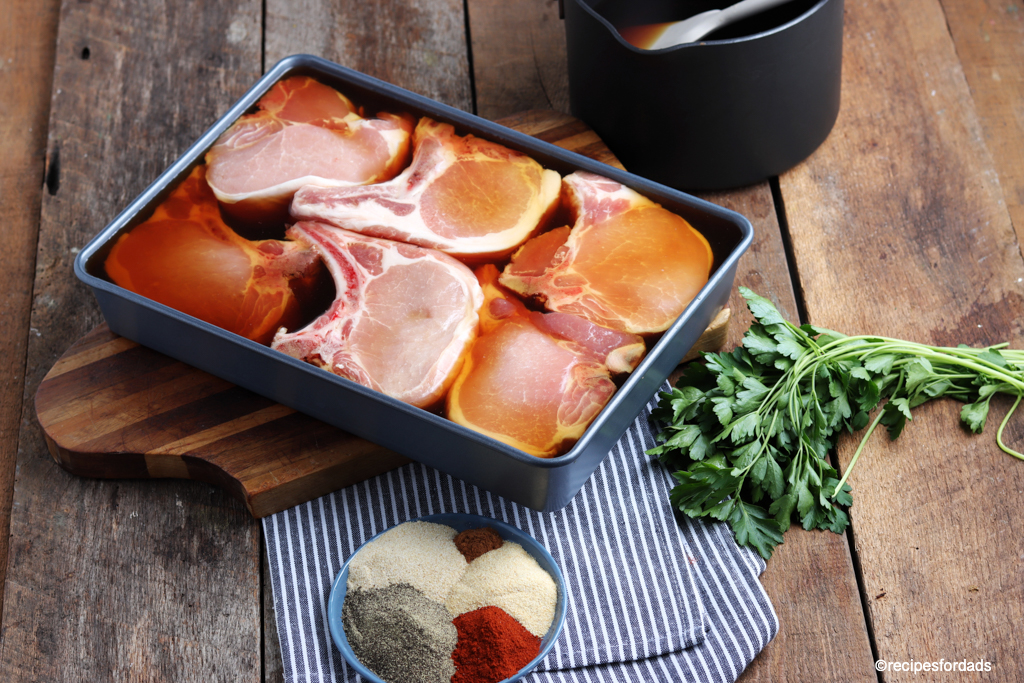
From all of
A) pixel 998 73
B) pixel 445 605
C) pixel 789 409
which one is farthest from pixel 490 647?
pixel 998 73

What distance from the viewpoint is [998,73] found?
1616 mm

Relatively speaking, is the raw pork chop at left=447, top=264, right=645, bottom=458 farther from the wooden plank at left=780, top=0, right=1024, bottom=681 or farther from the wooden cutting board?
the wooden plank at left=780, top=0, right=1024, bottom=681

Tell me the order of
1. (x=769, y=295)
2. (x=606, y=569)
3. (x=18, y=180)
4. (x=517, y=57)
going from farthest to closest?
(x=517, y=57) < (x=18, y=180) < (x=769, y=295) < (x=606, y=569)

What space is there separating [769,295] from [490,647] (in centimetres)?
68

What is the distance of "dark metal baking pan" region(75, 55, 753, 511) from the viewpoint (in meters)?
1.06

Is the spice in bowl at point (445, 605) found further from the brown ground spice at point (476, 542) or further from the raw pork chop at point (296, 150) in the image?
the raw pork chop at point (296, 150)

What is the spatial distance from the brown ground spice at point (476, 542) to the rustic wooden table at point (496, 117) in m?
0.26

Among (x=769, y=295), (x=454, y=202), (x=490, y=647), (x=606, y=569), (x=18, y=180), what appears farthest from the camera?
(x=18, y=180)

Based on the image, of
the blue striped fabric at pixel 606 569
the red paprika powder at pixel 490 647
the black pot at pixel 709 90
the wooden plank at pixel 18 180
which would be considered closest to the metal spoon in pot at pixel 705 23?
the black pot at pixel 709 90

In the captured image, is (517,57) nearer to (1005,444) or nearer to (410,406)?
(410,406)

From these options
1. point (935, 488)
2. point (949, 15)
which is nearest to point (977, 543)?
point (935, 488)

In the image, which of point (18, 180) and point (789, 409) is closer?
point (789, 409)

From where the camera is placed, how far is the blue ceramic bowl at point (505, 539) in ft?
3.42

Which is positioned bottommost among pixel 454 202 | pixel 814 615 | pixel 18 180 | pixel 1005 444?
pixel 814 615
